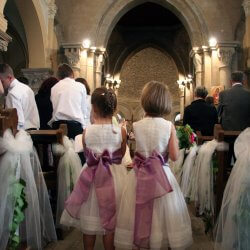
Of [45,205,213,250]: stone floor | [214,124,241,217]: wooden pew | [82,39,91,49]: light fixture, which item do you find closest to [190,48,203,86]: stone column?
[82,39,91,49]: light fixture

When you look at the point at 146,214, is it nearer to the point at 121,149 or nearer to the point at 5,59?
the point at 121,149

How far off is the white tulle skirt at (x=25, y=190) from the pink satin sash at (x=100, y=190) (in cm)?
28

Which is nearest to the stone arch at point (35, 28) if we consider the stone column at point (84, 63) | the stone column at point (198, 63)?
the stone column at point (84, 63)

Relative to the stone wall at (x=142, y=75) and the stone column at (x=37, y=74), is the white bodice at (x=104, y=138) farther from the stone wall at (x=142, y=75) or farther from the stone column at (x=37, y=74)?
the stone wall at (x=142, y=75)

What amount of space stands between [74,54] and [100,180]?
8.65 meters

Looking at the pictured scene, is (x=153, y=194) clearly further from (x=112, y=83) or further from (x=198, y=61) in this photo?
(x=112, y=83)

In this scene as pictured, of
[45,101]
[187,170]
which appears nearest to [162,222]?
[187,170]

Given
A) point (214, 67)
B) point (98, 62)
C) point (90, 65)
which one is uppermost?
point (98, 62)

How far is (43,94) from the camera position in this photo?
5.50 meters

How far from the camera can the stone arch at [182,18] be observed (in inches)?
442

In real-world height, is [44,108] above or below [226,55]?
below

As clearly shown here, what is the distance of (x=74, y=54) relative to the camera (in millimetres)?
11125

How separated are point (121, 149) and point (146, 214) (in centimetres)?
59

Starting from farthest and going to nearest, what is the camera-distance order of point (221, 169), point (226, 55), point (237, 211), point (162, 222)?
point (226, 55)
point (221, 169)
point (162, 222)
point (237, 211)
